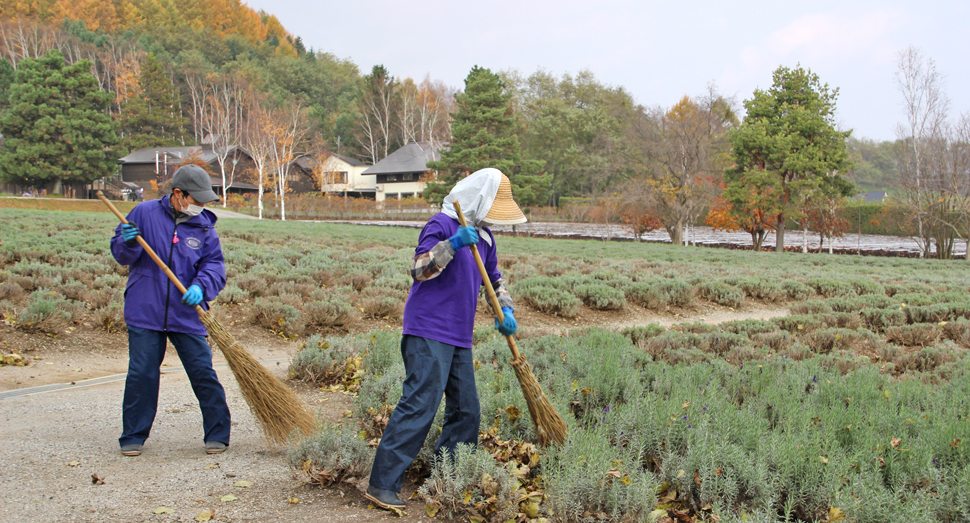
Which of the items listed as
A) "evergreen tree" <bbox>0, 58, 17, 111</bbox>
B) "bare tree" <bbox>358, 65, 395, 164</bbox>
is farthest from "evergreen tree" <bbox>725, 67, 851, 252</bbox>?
"evergreen tree" <bbox>0, 58, 17, 111</bbox>

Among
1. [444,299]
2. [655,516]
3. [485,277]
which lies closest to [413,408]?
[444,299]

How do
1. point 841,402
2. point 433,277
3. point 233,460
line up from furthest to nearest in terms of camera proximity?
point 841,402, point 233,460, point 433,277

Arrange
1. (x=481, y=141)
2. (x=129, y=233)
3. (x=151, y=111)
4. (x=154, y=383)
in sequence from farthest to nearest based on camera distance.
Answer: (x=151, y=111) < (x=481, y=141) < (x=154, y=383) < (x=129, y=233)

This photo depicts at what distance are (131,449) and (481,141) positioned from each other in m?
34.4

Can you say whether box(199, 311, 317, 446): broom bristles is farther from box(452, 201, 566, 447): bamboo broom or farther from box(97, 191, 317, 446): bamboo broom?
box(452, 201, 566, 447): bamboo broom

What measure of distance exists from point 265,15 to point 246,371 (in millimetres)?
154386

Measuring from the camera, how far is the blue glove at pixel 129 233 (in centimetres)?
353

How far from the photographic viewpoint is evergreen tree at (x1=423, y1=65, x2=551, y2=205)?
1443 inches

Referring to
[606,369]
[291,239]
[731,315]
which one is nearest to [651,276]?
[731,315]

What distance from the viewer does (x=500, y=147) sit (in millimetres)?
37000

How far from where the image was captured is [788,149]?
27656 millimetres

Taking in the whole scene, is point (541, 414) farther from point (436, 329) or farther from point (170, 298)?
point (170, 298)

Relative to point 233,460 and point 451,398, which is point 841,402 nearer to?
point 451,398

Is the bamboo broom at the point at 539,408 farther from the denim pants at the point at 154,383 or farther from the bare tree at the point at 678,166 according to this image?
the bare tree at the point at 678,166
